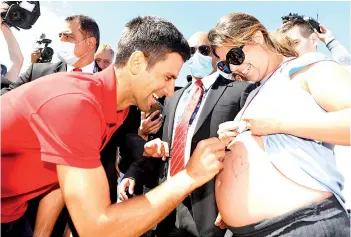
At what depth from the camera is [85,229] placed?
1363mm

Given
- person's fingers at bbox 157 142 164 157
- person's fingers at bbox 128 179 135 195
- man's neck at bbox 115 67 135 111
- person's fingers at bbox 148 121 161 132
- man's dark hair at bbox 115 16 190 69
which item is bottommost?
person's fingers at bbox 128 179 135 195

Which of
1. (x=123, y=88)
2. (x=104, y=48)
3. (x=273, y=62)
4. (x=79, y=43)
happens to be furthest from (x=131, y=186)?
(x=104, y=48)

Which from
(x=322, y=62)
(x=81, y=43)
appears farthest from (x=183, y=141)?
(x=81, y=43)

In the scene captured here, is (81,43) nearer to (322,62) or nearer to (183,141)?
(183,141)

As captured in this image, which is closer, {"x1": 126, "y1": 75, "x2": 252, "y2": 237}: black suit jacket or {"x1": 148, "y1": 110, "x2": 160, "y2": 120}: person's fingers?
{"x1": 126, "y1": 75, "x2": 252, "y2": 237}: black suit jacket

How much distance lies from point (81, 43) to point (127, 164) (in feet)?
5.14

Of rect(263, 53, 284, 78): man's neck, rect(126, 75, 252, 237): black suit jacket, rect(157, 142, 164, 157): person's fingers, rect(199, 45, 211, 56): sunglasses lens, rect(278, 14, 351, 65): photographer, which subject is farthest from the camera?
rect(199, 45, 211, 56): sunglasses lens

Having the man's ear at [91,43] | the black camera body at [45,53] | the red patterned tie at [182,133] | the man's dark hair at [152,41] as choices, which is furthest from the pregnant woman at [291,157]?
the black camera body at [45,53]

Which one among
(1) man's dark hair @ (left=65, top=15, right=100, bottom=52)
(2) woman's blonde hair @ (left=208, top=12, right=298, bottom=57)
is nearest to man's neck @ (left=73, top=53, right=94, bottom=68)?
(1) man's dark hair @ (left=65, top=15, right=100, bottom=52)

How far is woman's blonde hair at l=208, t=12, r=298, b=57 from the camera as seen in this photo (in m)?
2.28

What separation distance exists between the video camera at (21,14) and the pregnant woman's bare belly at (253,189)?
245 cm

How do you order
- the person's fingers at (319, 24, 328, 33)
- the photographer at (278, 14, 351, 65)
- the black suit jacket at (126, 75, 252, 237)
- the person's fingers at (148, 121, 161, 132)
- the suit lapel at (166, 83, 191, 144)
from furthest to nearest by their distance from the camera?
the person's fingers at (319, 24, 328, 33) < the photographer at (278, 14, 351, 65) < the person's fingers at (148, 121, 161, 132) < the suit lapel at (166, 83, 191, 144) < the black suit jacket at (126, 75, 252, 237)

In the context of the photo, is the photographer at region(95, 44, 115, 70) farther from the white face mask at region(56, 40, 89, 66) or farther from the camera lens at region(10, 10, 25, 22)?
the camera lens at region(10, 10, 25, 22)

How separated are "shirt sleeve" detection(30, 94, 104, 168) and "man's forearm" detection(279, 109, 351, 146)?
0.91 m
